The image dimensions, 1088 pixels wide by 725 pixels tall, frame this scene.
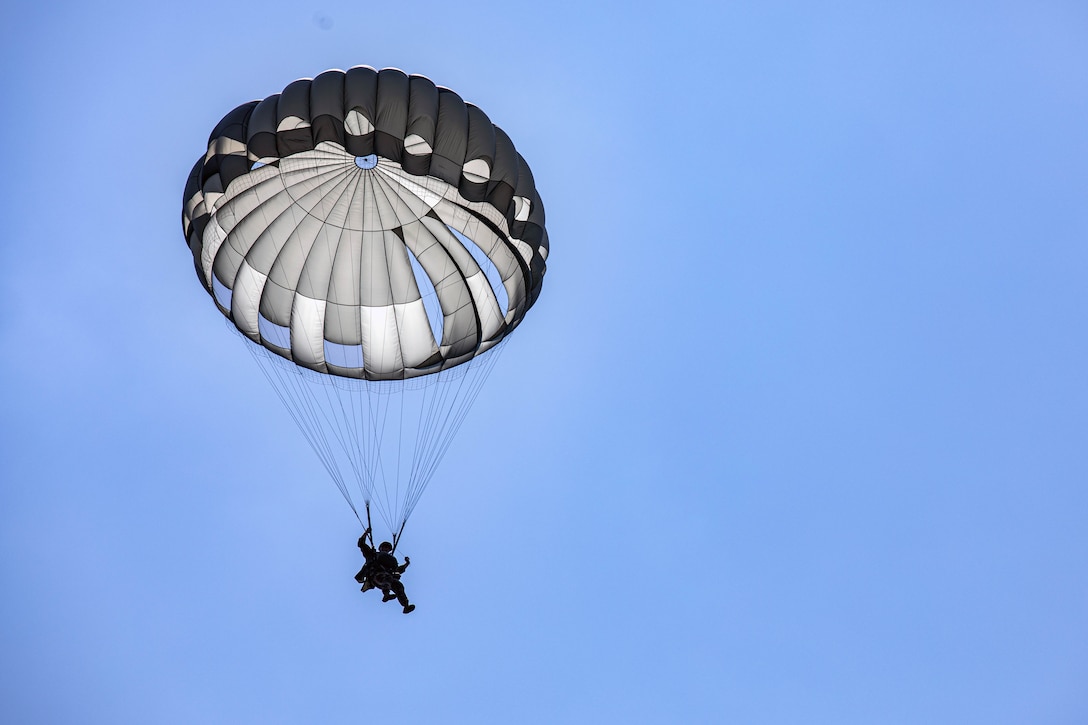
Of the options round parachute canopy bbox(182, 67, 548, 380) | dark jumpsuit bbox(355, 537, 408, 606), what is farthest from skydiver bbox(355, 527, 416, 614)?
round parachute canopy bbox(182, 67, 548, 380)

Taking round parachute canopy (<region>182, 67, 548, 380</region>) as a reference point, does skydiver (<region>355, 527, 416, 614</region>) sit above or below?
below

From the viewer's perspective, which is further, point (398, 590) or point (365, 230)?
point (365, 230)

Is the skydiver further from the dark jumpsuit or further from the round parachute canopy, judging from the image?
the round parachute canopy

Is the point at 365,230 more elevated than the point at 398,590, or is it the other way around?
the point at 365,230

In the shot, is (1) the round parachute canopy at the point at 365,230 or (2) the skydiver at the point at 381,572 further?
(2) the skydiver at the point at 381,572

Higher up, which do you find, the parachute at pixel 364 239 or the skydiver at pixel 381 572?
the parachute at pixel 364 239

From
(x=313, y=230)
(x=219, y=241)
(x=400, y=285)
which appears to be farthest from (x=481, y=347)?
(x=219, y=241)

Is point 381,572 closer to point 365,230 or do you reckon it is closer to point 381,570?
point 381,570

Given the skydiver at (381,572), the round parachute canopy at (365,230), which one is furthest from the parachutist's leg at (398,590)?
the round parachute canopy at (365,230)

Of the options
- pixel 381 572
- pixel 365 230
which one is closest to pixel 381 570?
pixel 381 572

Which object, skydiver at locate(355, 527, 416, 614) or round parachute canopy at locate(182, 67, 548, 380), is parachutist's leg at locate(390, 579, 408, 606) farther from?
round parachute canopy at locate(182, 67, 548, 380)

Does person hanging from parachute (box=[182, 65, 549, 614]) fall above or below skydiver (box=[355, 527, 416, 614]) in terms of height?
above

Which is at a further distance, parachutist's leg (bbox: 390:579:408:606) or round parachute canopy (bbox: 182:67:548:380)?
parachutist's leg (bbox: 390:579:408:606)

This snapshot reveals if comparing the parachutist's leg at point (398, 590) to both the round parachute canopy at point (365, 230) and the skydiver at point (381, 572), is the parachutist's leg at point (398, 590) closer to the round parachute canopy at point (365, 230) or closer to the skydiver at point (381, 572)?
the skydiver at point (381, 572)
